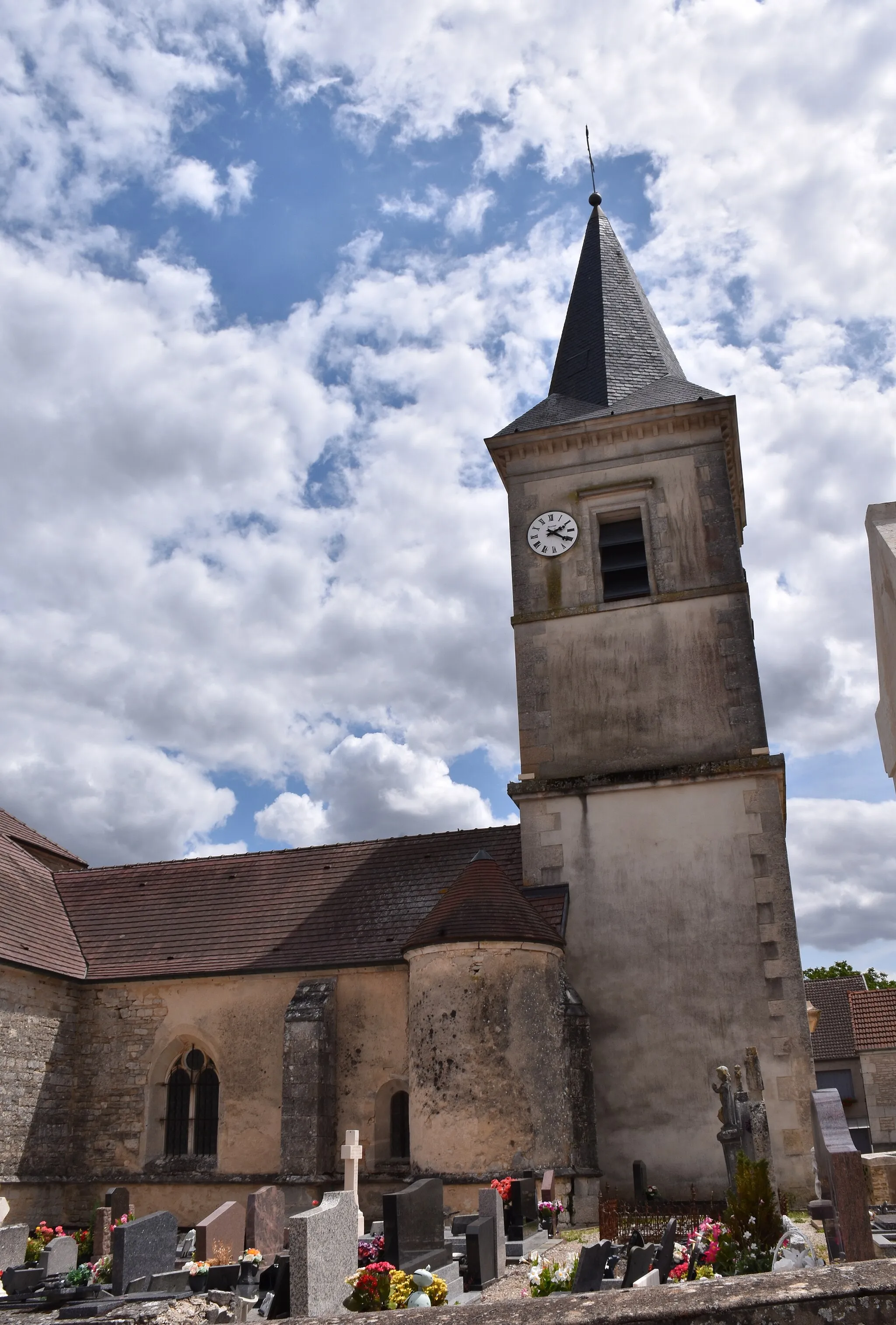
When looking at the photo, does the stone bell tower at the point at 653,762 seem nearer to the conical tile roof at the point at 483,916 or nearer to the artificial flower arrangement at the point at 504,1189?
the conical tile roof at the point at 483,916

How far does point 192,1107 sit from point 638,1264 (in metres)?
10.8

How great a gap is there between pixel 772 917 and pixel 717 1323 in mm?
12746

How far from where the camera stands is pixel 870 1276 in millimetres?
2811

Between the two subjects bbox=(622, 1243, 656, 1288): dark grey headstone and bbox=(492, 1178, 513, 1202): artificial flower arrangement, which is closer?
bbox=(622, 1243, 656, 1288): dark grey headstone

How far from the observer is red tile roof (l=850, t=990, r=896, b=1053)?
31.0m

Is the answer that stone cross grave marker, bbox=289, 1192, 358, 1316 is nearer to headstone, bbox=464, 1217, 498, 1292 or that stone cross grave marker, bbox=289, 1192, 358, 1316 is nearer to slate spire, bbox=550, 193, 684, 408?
headstone, bbox=464, 1217, 498, 1292

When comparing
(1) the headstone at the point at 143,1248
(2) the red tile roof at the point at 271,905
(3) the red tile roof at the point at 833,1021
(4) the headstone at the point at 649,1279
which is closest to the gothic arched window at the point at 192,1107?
(2) the red tile roof at the point at 271,905

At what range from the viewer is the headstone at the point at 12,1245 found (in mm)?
10750

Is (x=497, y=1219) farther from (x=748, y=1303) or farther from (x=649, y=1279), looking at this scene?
(x=748, y=1303)

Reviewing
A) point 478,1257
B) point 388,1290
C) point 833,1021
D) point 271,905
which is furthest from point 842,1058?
point 388,1290

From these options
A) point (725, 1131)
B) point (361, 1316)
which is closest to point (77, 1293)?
point (725, 1131)

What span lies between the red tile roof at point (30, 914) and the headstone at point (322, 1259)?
31.4ft

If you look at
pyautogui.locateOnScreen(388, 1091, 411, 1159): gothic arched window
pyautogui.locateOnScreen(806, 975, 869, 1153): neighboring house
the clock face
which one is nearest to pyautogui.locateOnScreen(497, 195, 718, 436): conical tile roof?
the clock face

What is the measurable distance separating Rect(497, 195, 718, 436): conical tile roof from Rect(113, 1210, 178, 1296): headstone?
1391cm
